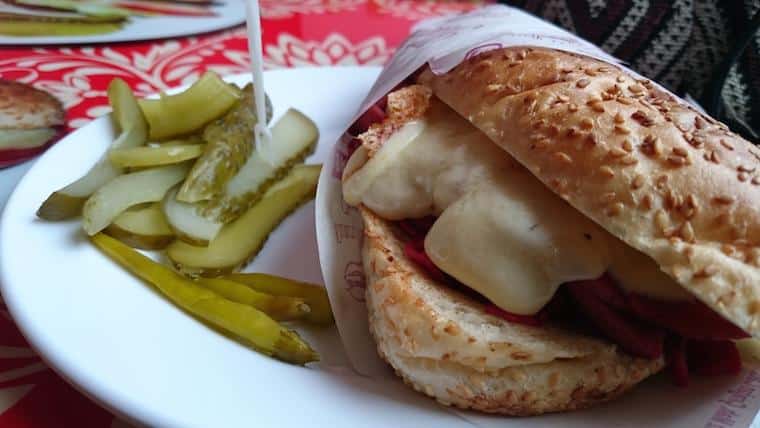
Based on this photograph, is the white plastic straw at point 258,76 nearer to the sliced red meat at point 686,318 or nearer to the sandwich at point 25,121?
the sandwich at point 25,121

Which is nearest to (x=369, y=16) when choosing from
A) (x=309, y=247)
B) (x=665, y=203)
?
(x=309, y=247)

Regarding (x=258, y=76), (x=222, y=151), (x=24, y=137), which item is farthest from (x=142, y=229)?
(x=24, y=137)

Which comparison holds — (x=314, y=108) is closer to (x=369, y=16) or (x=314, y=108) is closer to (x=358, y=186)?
(x=358, y=186)

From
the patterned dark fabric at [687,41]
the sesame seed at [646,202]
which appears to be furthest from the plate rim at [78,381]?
the patterned dark fabric at [687,41]

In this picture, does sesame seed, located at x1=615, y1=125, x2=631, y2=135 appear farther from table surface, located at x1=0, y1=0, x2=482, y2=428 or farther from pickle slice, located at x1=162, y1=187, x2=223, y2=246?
table surface, located at x1=0, y1=0, x2=482, y2=428

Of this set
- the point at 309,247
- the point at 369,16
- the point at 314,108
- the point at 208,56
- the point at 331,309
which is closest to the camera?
the point at 331,309

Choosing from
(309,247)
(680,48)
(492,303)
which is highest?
(680,48)

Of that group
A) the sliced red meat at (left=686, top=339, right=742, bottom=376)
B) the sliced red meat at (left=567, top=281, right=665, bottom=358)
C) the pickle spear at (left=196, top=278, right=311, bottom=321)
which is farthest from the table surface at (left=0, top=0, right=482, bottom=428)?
the sliced red meat at (left=686, top=339, right=742, bottom=376)
